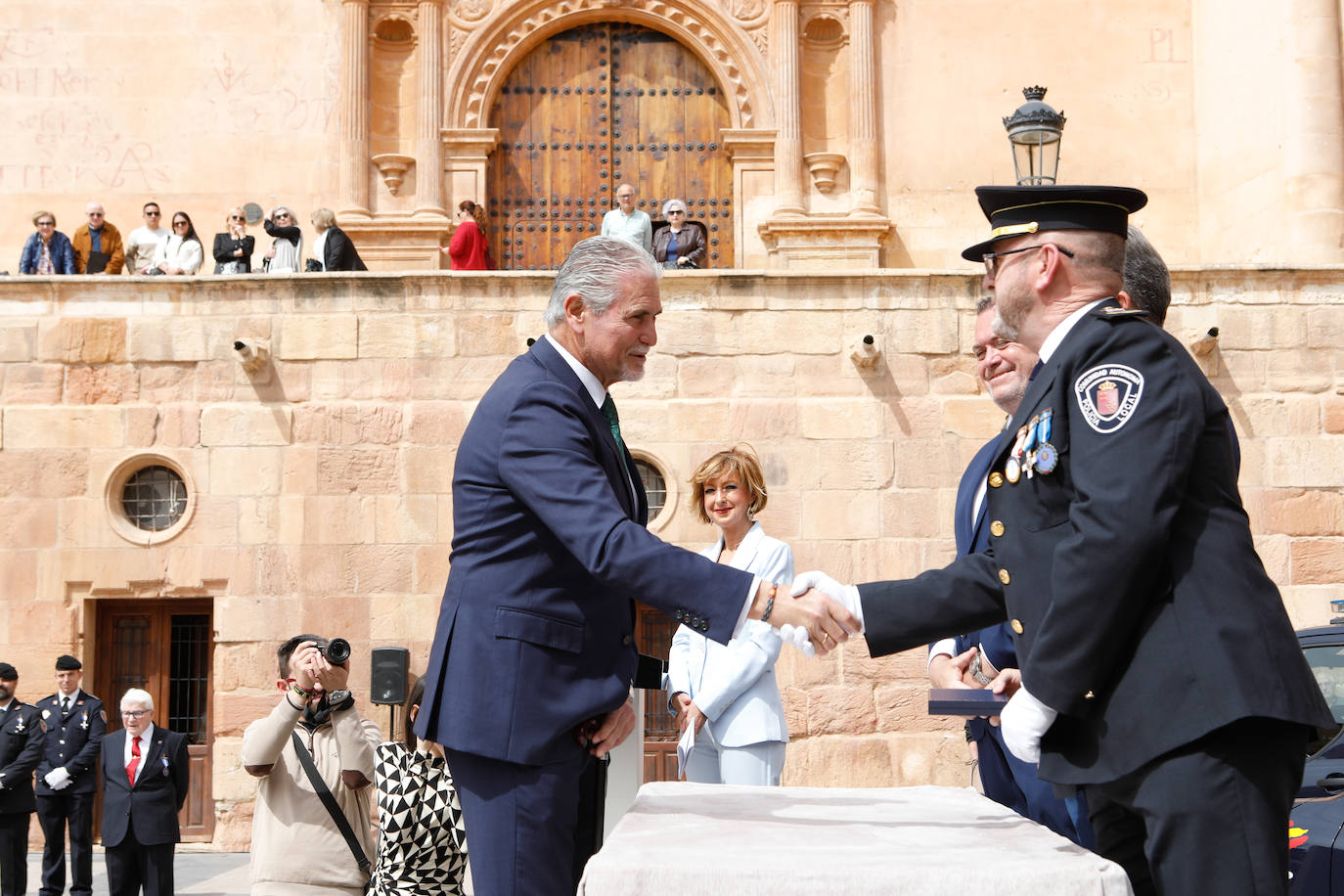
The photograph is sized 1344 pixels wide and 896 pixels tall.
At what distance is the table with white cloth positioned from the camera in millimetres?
2316

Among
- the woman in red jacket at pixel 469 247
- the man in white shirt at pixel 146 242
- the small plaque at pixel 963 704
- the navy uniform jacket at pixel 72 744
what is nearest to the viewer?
the small plaque at pixel 963 704

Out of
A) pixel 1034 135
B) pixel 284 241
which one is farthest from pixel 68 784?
pixel 1034 135

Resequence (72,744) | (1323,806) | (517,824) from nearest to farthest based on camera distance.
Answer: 1. (517,824)
2. (1323,806)
3. (72,744)

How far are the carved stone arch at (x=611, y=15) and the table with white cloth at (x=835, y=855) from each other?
17.2 metres

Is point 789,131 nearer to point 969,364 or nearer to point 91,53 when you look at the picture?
point 969,364

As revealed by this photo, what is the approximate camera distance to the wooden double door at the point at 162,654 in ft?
42.3

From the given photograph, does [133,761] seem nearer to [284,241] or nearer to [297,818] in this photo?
[297,818]

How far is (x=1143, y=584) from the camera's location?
269 centimetres

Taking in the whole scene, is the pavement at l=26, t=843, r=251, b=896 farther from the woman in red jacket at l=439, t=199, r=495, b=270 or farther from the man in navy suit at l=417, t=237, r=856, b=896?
the man in navy suit at l=417, t=237, r=856, b=896

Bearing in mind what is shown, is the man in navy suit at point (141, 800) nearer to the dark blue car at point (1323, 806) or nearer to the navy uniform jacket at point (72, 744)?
the navy uniform jacket at point (72, 744)

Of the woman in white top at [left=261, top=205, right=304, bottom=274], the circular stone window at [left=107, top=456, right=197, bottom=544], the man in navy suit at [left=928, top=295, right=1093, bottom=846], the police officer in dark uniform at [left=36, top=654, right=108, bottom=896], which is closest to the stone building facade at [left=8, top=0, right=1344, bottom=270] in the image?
the woman in white top at [left=261, top=205, right=304, bottom=274]

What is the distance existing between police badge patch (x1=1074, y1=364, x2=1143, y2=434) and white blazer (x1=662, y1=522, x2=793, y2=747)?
A: 319 cm

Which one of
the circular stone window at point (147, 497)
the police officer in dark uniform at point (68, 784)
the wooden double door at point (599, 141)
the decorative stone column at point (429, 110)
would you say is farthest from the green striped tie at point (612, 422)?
the wooden double door at point (599, 141)

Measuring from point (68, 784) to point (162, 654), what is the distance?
2.54 meters
